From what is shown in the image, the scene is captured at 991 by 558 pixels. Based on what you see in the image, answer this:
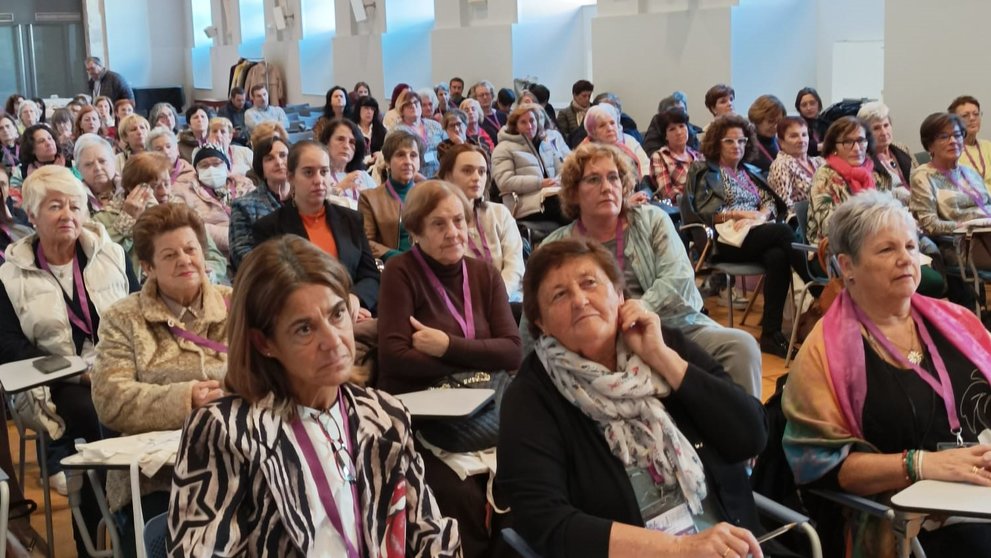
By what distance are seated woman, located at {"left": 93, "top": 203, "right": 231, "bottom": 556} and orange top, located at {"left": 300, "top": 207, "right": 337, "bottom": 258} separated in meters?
1.29

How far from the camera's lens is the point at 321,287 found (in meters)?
2.00

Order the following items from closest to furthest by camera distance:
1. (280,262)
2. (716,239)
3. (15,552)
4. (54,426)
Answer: (280,262), (15,552), (54,426), (716,239)

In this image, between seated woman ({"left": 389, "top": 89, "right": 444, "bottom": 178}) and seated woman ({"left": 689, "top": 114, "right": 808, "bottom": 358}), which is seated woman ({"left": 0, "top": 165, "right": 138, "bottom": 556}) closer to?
seated woman ({"left": 689, "top": 114, "right": 808, "bottom": 358})

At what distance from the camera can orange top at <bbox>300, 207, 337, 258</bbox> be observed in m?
4.40

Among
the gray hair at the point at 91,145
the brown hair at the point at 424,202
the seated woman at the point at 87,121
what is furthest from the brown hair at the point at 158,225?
the seated woman at the point at 87,121

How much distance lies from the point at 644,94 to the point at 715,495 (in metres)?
9.25

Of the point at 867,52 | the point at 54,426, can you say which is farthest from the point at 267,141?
the point at 867,52

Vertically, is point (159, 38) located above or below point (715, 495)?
above

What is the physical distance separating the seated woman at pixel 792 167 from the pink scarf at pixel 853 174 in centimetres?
53

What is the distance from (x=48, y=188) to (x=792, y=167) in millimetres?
4179

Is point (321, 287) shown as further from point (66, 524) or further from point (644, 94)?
point (644, 94)

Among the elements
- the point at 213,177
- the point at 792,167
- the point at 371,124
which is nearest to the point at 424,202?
the point at 213,177

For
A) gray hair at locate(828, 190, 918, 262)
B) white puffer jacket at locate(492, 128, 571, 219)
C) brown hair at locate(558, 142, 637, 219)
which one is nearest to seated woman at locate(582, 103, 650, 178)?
white puffer jacket at locate(492, 128, 571, 219)

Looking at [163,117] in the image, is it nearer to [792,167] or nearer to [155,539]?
[792,167]
